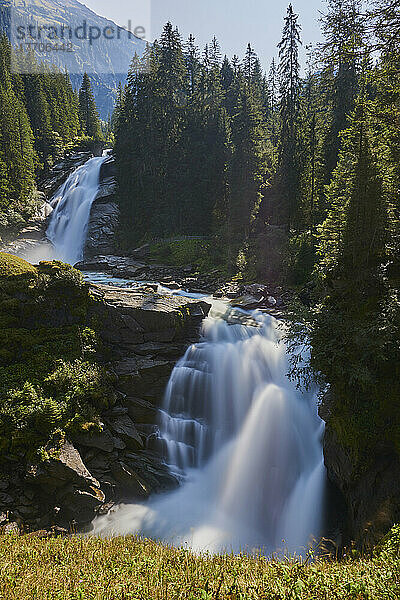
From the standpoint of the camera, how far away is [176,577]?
202 inches

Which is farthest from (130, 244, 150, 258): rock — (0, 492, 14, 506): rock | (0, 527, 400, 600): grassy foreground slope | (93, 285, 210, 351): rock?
(0, 527, 400, 600): grassy foreground slope

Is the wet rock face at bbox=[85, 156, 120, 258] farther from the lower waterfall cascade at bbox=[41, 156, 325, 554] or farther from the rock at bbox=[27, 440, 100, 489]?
the rock at bbox=[27, 440, 100, 489]

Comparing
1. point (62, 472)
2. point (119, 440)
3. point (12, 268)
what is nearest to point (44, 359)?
point (119, 440)

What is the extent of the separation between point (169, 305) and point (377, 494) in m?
10.1

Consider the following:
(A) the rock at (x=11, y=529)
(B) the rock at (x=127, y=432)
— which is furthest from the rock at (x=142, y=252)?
(A) the rock at (x=11, y=529)

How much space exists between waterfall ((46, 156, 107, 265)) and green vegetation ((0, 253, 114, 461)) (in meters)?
23.9

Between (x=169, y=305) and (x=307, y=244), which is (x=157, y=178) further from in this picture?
(x=169, y=305)

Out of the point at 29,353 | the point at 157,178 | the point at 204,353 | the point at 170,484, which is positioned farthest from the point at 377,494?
the point at 157,178

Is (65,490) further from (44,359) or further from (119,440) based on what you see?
(44,359)

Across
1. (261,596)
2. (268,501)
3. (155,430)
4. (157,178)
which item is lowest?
(268,501)

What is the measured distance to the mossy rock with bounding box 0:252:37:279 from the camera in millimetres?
14242

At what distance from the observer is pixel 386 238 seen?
10.7 meters

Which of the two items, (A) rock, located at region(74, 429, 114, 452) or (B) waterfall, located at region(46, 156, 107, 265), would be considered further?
(B) waterfall, located at region(46, 156, 107, 265)

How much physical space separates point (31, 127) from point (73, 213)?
2439 cm
